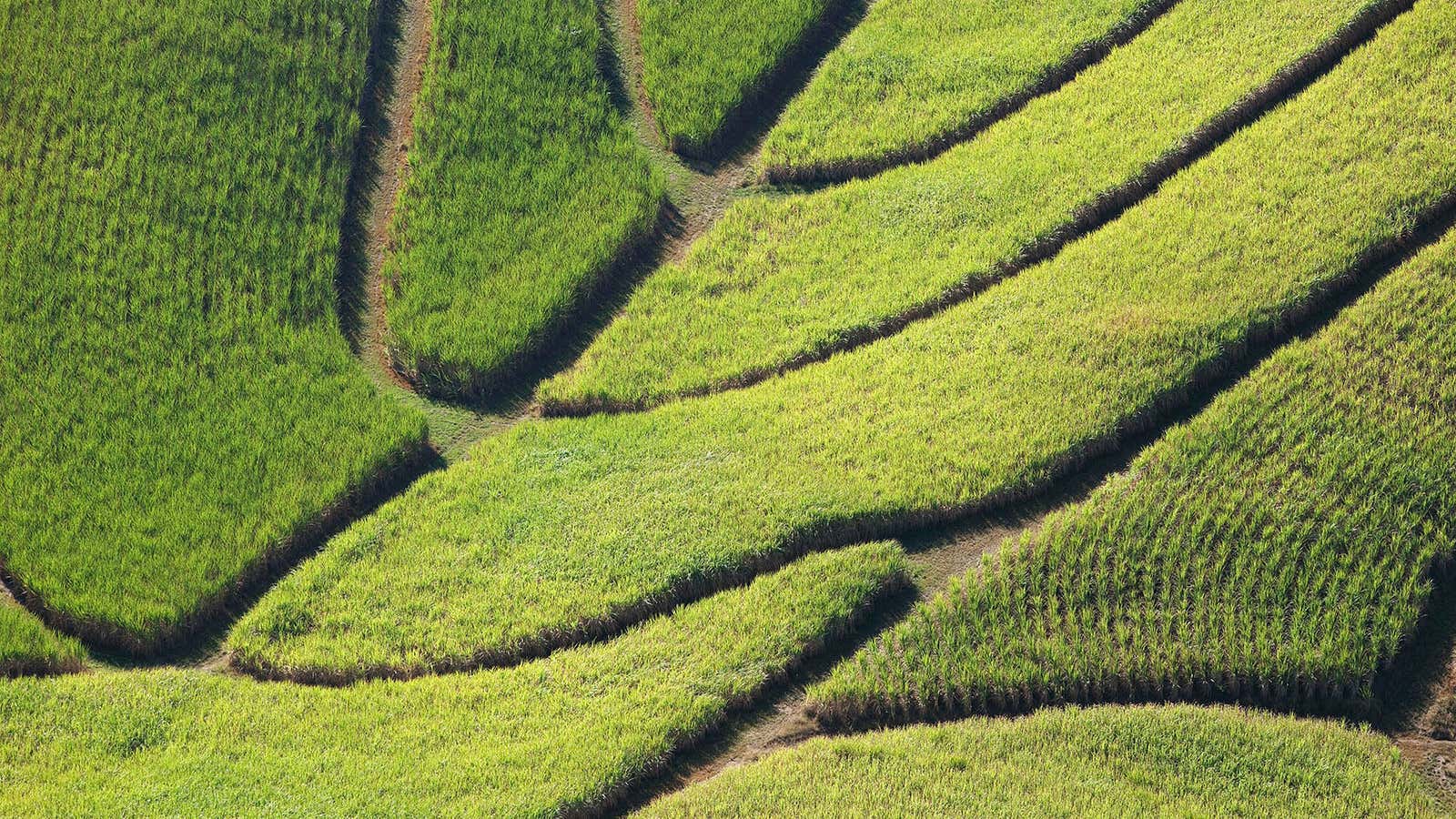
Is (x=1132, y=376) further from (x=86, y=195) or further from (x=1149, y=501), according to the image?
(x=86, y=195)

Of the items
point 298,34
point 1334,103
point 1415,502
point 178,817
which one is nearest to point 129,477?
point 178,817

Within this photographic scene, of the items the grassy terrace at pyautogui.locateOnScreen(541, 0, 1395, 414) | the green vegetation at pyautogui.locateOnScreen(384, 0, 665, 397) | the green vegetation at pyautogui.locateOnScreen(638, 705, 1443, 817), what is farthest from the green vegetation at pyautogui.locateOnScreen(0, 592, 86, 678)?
the green vegetation at pyautogui.locateOnScreen(638, 705, 1443, 817)

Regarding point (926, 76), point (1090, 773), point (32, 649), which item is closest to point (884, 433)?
point (1090, 773)

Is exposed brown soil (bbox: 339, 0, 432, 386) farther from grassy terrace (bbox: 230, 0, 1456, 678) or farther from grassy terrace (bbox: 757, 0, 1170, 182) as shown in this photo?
grassy terrace (bbox: 757, 0, 1170, 182)

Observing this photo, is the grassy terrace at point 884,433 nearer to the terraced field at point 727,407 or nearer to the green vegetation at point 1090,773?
the terraced field at point 727,407

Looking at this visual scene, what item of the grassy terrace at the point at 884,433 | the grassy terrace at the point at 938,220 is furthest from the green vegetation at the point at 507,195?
the grassy terrace at the point at 884,433

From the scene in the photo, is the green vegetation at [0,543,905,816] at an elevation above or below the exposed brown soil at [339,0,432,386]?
below
